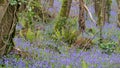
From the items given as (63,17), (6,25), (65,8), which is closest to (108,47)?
(63,17)

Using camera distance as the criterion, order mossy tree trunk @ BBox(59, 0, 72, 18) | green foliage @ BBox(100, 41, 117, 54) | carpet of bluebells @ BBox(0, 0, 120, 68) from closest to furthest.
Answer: carpet of bluebells @ BBox(0, 0, 120, 68) → green foliage @ BBox(100, 41, 117, 54) → mossy tree trunk @ BBox(59, 0, 72, 18)

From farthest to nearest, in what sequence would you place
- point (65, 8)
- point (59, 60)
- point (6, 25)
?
point (65, 8) → point (59, 60) → point (6, 25)

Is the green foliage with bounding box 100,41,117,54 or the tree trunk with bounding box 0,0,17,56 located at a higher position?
the tree trunk with bounding box 0,0,17,56

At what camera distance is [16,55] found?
31.1 ft

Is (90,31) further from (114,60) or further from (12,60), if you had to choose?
(12,60)

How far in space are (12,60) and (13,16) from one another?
47.5 inches

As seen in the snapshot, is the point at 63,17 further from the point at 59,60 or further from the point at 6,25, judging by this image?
the point at 6,25

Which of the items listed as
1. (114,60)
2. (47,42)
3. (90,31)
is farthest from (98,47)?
(90,31)

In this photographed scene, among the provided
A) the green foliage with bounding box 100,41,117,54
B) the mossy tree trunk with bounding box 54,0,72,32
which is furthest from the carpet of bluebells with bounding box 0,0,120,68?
the mossy tree trunk with bounding box 54,0,72,32

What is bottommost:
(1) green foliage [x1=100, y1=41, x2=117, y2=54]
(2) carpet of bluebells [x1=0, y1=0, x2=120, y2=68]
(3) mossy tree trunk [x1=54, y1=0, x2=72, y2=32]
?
(1) green foliage [x1=100, y1=41, x2=117, y2=54]

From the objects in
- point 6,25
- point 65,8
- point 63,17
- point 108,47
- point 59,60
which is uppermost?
point 6,25

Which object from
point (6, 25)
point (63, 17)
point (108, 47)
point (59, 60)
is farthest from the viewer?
point (63, 17)

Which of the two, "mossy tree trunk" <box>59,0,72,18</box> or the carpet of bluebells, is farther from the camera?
"mossy tree trunk" <box>59,0,72,18</box>

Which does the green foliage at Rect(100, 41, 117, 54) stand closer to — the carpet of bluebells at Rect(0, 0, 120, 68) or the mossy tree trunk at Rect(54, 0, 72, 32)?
the carpet of bluebells at Rect(0, 0, 120, 68)
